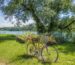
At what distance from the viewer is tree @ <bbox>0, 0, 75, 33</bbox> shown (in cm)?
2611

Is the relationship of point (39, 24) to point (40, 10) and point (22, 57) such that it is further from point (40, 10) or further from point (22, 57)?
point (22, 57)

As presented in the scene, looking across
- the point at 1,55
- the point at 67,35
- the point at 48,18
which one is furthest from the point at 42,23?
the point at 1,55

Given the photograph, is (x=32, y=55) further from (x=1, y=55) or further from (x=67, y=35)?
(x=67, y=35)

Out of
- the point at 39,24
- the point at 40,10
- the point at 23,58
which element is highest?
the point at 40,10

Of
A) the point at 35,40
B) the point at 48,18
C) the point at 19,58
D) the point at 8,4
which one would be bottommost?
the point at 19,58

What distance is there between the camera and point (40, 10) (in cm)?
2636

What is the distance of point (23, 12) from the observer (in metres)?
27.0

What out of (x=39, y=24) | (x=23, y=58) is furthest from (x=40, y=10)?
(x=23, y=58)

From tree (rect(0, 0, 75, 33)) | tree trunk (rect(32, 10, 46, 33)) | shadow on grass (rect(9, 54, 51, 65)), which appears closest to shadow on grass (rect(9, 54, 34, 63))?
shadow on grass (rect(9, 54, 51, 65))

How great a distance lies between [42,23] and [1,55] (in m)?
13.3

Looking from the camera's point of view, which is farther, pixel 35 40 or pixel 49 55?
pixel 49 55

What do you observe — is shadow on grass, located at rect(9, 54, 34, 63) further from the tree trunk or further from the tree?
the tree trunk

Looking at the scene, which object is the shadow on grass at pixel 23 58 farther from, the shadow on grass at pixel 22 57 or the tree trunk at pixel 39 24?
the tree trunk at pixel 39 24

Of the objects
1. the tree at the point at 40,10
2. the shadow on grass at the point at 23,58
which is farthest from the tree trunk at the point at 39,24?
the shadow on grass at the point at 23,58
